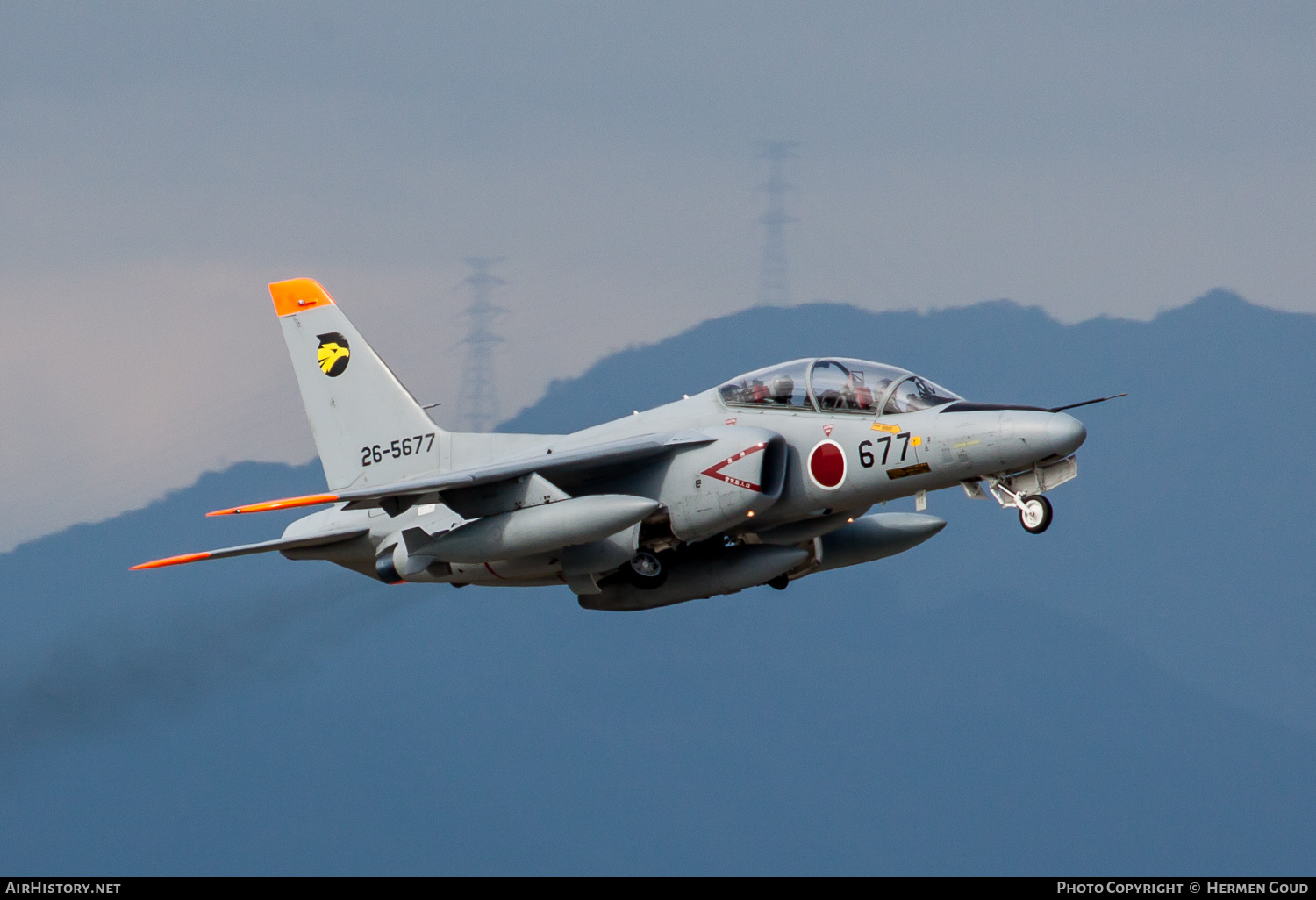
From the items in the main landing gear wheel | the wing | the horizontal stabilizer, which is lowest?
the horizontal stabilizer

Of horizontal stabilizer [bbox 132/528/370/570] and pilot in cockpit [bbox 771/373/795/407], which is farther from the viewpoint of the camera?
horizontal stabilizer [bbox 132/528/370/570]

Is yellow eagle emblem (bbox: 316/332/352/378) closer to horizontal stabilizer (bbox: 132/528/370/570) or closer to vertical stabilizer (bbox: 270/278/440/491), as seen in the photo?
vertical stabilizer (bbox: 270/278/440/491)

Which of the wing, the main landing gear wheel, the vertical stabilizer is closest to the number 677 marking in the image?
the main landing gear wheel

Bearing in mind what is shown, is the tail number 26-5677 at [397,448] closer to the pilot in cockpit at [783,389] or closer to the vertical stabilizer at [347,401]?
the vertical stabilizer at [347,401]

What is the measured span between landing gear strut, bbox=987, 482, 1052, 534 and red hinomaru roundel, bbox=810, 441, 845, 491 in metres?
1.74

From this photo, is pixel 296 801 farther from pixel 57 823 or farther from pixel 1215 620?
pixel 1215 620

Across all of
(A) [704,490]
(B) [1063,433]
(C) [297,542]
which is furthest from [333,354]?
(B) [1063,433]

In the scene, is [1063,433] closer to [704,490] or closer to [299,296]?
[704,490]

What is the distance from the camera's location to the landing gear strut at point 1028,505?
17.5 meters

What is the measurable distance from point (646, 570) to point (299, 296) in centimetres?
Answer: 699

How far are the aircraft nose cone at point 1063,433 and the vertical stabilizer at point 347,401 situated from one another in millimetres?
8318

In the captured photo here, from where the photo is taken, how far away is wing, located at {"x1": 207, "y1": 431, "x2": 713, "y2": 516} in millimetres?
17906

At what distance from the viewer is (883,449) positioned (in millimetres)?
17984

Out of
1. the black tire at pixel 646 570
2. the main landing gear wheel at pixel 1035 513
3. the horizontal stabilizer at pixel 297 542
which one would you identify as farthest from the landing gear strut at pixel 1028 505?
the horizontal stabilizer at pixel 297 542
